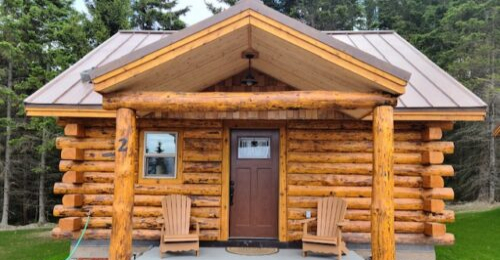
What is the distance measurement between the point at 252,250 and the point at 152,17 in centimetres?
1576

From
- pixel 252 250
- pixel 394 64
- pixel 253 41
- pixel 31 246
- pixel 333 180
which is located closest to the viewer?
pixel 253 41

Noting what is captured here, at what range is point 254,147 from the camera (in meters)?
6.98

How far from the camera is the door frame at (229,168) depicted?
21.8 feet

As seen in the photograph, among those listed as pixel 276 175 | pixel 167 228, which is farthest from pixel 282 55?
pixel 167 228

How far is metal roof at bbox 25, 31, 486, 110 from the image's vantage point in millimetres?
6082

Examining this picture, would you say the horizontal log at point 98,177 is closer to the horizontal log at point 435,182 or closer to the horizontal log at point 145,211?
the horizontal log at point 145,211

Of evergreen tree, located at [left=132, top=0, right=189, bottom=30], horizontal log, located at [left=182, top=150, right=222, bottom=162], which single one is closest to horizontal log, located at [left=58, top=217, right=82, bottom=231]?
horizontal log, located at [left=182, top=150, right=222, bottom=162]

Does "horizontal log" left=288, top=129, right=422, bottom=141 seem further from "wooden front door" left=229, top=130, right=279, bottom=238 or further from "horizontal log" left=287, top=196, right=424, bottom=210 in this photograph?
"horizontal log" left=287, top=196, right=424, bottom=210

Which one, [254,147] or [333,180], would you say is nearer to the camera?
[333,180]

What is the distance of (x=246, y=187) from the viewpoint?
271 inches

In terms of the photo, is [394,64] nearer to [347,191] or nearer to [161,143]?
[347,191]

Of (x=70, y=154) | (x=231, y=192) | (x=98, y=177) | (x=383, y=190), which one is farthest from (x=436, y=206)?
(x=70, y=154)

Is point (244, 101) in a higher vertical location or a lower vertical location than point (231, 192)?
higher

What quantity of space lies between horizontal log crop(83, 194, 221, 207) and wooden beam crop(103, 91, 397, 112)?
261 centimetres
